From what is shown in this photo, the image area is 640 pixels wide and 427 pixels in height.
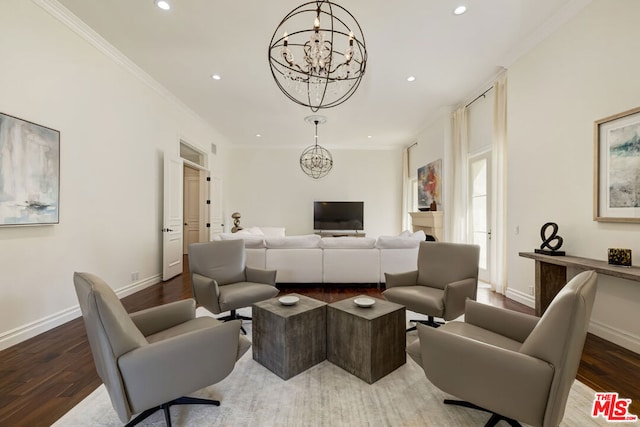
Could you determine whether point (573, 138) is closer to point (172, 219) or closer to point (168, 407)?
point (168, 407)

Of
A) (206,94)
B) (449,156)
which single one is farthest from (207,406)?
(449,156)

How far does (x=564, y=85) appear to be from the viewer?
3039mm

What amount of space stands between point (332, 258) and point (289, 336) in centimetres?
246

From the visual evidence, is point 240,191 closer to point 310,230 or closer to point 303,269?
point 310,230

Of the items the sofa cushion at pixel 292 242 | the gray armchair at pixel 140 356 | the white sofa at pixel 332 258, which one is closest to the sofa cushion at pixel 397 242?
the white sofa at pixel 332 258

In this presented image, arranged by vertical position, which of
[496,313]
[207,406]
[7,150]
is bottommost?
[207,406]

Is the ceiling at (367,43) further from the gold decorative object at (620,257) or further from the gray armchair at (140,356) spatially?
the gray armchair at (140,356)

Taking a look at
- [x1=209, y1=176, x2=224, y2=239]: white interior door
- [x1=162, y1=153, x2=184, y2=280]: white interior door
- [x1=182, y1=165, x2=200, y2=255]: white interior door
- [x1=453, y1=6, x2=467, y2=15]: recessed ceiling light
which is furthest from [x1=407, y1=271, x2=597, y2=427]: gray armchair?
[x1=182, y1=165, x2=200, y2=255]: white interior door

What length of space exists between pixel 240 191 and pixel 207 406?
732 centimetres

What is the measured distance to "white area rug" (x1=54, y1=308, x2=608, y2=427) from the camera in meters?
1.62

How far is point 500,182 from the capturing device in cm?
425

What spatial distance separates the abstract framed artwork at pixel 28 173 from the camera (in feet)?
7.99

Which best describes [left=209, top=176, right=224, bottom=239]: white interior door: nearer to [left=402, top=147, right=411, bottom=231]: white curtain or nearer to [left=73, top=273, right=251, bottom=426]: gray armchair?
[left=402, top=147, right=411, bottom=231]: white curtain

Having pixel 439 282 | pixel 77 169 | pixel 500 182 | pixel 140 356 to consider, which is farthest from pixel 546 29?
pixel 77 169
